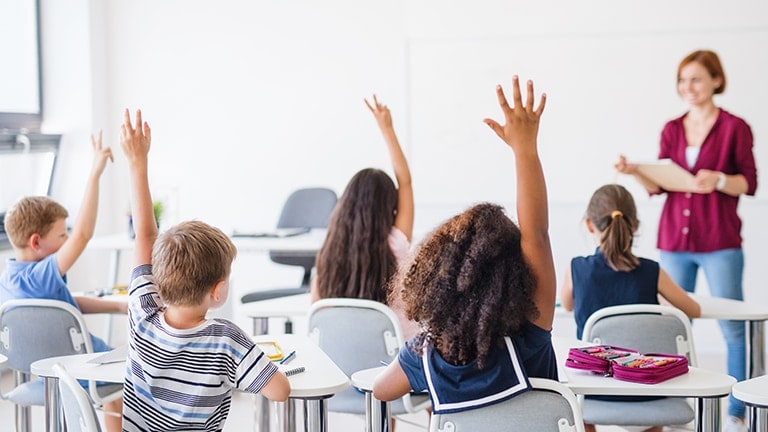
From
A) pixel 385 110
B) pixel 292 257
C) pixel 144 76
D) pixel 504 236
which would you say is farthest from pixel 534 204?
pixel 144 76

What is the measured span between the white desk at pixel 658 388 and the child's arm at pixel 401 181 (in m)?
1.13

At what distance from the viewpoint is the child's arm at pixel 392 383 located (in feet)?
7.59

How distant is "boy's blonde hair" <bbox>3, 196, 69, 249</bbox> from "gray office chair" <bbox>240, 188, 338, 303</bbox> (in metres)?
2.15

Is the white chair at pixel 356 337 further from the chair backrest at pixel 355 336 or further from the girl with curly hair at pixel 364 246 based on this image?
the girl with curly hair at pixel 364 246

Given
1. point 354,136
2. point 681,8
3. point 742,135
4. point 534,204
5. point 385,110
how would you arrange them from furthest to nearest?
point 354,136 < point 681,8 < point 742,135 < point 385,110 < point 534,204

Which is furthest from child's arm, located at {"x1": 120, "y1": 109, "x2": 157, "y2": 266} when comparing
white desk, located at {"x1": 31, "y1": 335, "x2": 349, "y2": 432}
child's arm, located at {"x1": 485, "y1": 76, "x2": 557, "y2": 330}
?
child's arm, located at {"x1": 485, "y1": 76, "x2": 557, "y2": 330}

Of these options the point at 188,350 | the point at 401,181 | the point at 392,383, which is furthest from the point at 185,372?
the point at 401,181

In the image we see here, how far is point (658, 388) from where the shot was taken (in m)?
2.39

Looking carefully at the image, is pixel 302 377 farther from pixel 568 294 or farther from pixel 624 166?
pixel 624 166

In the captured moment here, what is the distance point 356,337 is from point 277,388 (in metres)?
1.04

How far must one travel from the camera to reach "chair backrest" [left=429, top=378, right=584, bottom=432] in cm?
211

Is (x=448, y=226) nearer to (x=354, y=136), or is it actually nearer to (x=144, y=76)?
(x=354, y=136)

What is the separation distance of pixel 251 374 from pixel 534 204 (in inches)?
28.5

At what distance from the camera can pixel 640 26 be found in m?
5.76
